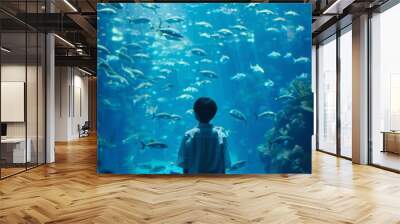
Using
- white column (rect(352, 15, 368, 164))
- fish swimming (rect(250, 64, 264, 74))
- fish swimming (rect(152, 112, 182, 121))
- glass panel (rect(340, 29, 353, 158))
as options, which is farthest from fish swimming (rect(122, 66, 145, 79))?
→ glass panel (rect(340, 29, 353, 158))

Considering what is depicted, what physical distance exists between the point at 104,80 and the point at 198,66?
1709mm

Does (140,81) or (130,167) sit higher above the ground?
(140,81)

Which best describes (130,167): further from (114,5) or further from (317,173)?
(317,173)

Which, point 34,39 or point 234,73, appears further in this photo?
point 34,39

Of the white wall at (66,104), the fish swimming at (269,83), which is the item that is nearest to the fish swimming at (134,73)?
the fish swimming at (269,83)

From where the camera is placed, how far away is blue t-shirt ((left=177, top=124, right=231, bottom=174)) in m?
6.52

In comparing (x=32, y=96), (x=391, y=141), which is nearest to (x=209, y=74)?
(x=32, y=96)

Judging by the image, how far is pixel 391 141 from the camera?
7.34m

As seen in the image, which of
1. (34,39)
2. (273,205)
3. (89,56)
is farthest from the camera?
(89,56)

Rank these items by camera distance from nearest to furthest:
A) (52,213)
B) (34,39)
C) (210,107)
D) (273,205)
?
(52,213), (273,205), (210,107), (34,39)

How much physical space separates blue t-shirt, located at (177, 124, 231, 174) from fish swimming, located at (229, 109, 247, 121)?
0.33 m

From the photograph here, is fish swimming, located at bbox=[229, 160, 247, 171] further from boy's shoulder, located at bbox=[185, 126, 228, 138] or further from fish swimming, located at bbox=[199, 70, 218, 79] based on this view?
fish swimming, located at bbox=[199, 70, 218, 79]

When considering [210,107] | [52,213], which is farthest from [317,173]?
→ [52,213]

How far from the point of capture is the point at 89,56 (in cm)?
1321
